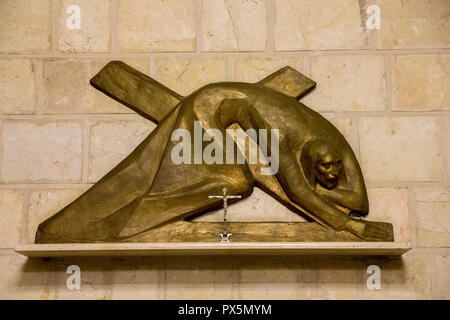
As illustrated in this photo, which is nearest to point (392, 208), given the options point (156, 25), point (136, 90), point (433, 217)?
point (433, 217)

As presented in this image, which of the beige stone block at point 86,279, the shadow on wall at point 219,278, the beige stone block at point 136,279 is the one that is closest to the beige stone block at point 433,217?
the shadow on wall at point 219,278

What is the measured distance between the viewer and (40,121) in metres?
2.33

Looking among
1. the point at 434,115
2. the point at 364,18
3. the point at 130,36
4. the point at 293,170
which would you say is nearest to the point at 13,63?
the point at 130,36

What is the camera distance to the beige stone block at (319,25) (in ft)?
7.77

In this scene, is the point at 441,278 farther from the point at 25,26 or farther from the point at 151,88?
the point at 25,26

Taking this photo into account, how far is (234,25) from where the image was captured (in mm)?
2395

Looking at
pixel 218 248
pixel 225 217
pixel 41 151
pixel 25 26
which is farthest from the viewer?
pixel 25 26

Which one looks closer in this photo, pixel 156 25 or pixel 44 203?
pixel 44 203

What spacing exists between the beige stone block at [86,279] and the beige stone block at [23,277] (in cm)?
3

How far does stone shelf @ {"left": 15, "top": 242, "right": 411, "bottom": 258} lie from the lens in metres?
1.97

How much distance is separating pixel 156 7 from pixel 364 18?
84 centimetres

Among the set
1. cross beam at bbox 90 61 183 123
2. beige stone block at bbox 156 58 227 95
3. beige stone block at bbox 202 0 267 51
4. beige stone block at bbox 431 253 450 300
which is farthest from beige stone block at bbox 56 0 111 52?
beige stone block at bbox 431 253 450 300

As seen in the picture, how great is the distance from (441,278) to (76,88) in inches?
61.3

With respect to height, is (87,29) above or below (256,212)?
above
